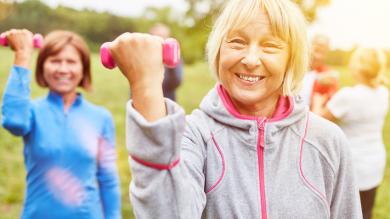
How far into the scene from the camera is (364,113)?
12.5ft

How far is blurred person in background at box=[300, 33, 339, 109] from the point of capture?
4.13 metres

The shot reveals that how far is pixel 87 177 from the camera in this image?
3.07 meters

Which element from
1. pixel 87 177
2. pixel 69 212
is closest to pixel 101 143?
pixel 87 177

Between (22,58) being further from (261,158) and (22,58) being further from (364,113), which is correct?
(364,113)

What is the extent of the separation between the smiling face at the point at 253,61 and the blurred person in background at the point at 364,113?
7.73ft

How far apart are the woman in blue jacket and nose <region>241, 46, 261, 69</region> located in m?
1.75

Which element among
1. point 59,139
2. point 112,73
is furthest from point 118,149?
point 112,73

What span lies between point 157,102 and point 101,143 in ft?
7.35

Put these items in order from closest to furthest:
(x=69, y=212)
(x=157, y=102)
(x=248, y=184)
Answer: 1. (x=157, y=102)
2. (x=248, y=184)
3. (x=69, y=212)

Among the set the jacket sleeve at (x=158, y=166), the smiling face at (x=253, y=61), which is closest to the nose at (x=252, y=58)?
the smiling face at (x=253, y=61)

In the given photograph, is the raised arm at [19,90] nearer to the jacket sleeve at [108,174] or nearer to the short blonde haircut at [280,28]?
the jacket sleeve at [108,174]

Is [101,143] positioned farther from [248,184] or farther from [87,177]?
[248,184]

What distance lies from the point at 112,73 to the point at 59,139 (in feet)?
51.6

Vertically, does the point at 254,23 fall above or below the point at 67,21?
below
